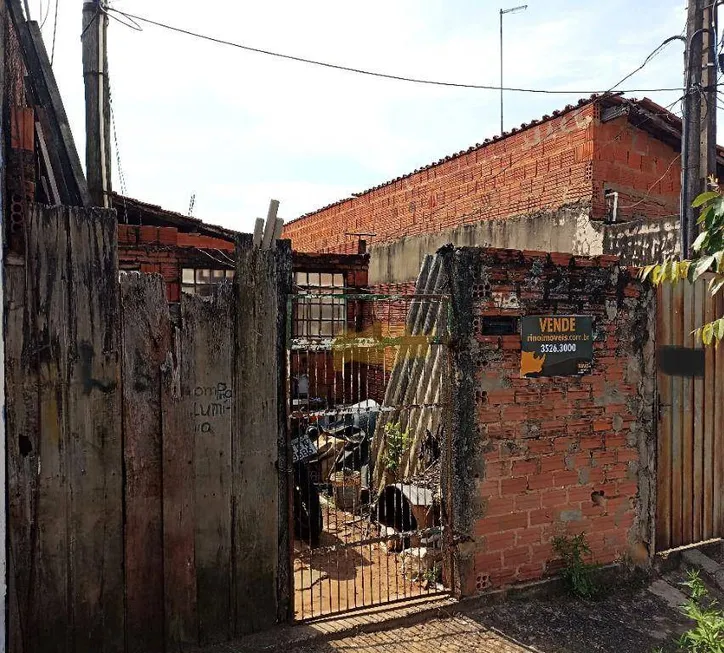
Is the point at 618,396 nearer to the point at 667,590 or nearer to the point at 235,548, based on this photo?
the point at 667,590

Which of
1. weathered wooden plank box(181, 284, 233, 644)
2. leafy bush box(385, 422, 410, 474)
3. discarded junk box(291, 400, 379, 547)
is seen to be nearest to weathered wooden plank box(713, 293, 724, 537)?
leafy bush box(385, 422, 410, 474)

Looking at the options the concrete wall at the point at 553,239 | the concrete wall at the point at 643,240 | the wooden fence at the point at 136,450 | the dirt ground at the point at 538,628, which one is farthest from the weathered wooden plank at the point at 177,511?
the concrete wall at the point at 643,240

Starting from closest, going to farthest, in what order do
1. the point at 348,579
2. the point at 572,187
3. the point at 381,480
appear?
the point at 348,579 < the point at 381,480 < the point at 572,187

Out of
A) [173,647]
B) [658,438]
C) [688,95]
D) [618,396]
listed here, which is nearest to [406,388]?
[618,396]

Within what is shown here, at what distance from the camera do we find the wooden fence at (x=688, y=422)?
4.93 metres

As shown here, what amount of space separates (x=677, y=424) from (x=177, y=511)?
4372 millimetres

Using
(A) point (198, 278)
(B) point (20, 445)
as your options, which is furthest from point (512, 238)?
(B) point (20, 445)

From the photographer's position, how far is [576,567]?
442cm

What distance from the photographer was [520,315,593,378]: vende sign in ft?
14.0

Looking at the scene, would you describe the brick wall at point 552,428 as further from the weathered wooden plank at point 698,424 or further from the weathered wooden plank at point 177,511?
the weathered wooden plank at point 177,511

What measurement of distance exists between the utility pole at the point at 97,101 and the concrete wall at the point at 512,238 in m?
4.53

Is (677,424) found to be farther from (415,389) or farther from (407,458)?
(407,458)

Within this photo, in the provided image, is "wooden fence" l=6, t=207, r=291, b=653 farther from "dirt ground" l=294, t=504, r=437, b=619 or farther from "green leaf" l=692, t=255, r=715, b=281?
"green leaf" l=692, t=255, r=715, b=281

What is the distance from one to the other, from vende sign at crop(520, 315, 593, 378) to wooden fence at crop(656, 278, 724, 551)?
3.03 feet
